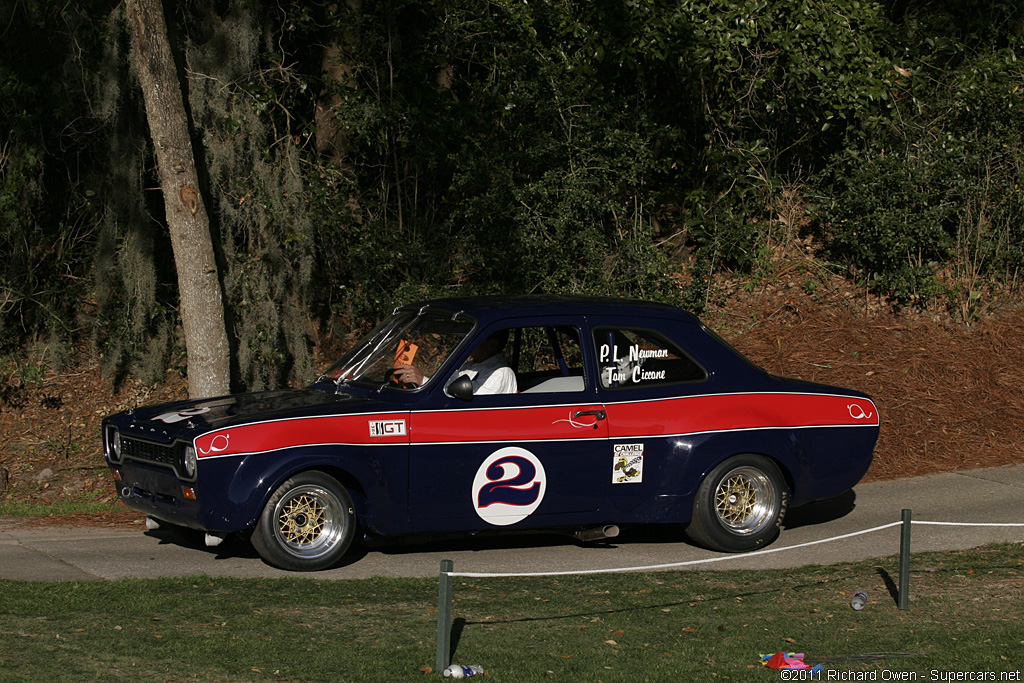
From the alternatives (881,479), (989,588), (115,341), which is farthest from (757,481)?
(115,341)

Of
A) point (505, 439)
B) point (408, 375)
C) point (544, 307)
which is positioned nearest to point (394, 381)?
point (408, 375)

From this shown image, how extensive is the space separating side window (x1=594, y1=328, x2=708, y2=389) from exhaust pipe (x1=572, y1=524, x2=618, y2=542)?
101 cm

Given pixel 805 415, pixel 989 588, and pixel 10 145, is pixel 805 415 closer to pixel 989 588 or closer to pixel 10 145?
pixel 989 588

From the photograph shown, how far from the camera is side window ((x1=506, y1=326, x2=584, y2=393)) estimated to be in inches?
316

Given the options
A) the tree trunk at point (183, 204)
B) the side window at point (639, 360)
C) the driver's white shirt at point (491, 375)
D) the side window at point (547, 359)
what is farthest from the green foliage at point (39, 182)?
the side window at point (639, 360)

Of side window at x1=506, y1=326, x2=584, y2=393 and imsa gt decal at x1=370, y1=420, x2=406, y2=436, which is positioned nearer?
imsa gt decal at x1=370, y1=420, x2=406, y2=436

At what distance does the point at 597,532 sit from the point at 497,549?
2.60 ft

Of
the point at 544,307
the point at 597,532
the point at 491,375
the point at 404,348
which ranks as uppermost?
the point at 544,307

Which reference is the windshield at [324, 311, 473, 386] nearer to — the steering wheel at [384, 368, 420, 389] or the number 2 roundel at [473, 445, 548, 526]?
the steering wheel at [384, 368, 420, 389]

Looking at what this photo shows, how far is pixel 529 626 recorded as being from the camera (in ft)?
19.9

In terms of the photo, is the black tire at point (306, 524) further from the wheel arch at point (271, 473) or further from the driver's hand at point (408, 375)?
the driver's hand at point (408, 375)

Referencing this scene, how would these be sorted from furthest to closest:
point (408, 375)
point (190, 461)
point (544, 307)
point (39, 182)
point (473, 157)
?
point (473, 157) < point (39, 182) < point (544, 307) < point (408, 375) < point (190, 461)

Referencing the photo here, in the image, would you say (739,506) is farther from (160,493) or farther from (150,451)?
(150,451)

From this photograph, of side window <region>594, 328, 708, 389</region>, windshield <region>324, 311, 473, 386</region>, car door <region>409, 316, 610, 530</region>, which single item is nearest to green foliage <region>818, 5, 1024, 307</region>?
side window <region>594, 328, 708, 389</region>
